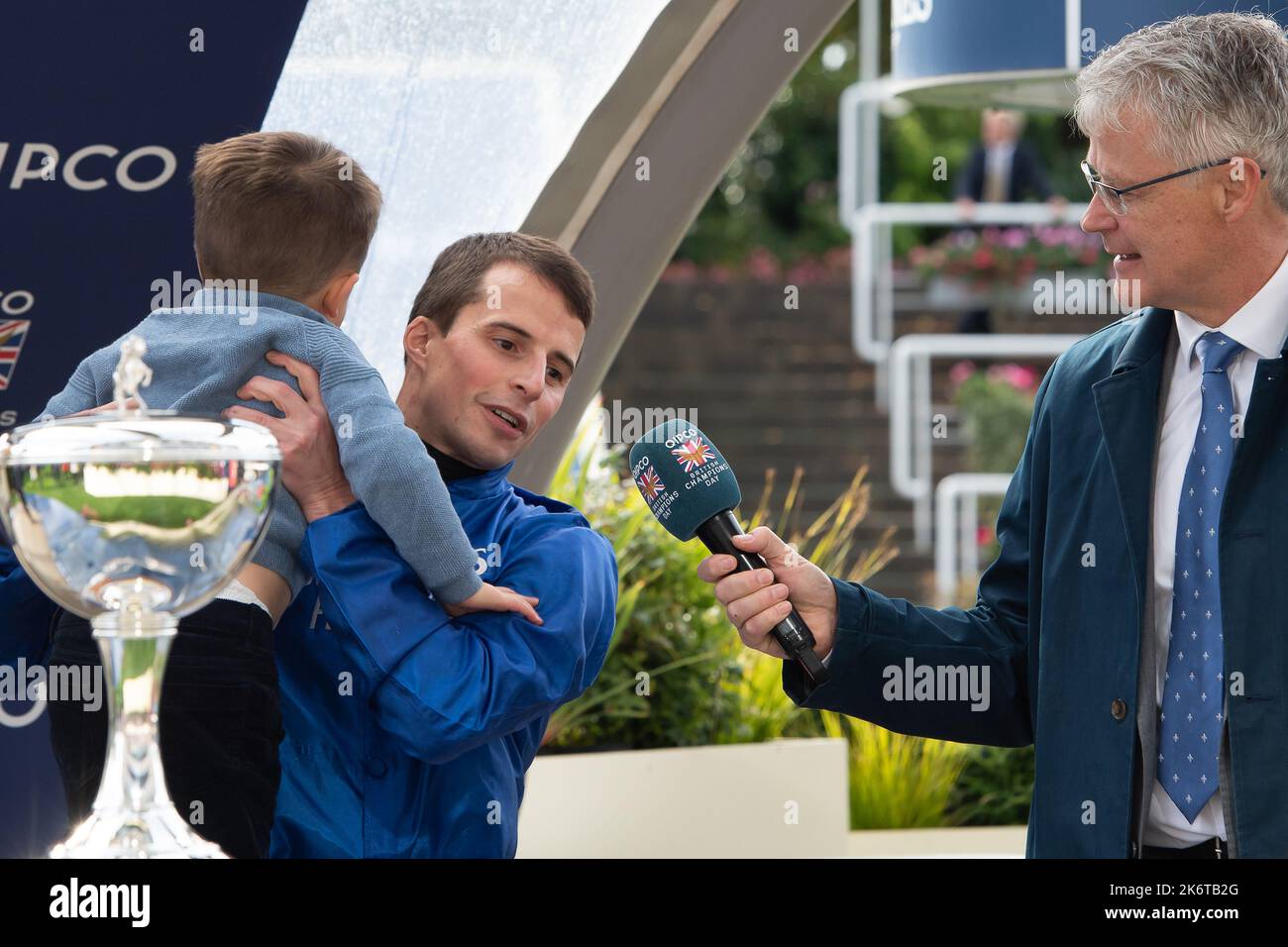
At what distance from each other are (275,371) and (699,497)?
65 cm

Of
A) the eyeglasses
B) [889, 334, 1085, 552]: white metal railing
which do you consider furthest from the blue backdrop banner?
[889, 334, 1085, 552]: white metal railing

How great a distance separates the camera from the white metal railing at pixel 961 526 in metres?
9.77

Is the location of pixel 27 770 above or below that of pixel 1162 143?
below

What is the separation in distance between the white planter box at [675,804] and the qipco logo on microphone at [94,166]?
262 cm

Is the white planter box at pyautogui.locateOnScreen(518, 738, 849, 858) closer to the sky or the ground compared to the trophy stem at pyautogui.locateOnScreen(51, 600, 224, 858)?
closer to the ground

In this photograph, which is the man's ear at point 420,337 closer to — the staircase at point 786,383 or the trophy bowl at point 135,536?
the trophy bowl at point 135,536

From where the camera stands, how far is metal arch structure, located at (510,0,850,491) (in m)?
3.94

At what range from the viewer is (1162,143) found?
2.42m

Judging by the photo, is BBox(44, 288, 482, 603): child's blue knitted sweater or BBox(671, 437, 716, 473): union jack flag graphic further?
BBox(671, 437, 716, 473): union jack flag graphic

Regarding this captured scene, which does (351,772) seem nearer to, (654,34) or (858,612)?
(858,612)

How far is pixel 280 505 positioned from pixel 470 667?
0.37 metres

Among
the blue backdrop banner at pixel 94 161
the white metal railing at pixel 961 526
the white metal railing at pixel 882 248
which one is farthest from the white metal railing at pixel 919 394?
the blue backdrop banner at pixel 94 161

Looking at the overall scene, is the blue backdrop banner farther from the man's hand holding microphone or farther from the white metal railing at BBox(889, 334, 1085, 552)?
the white metal railing at BBox(889, 334, 1085, 552)
